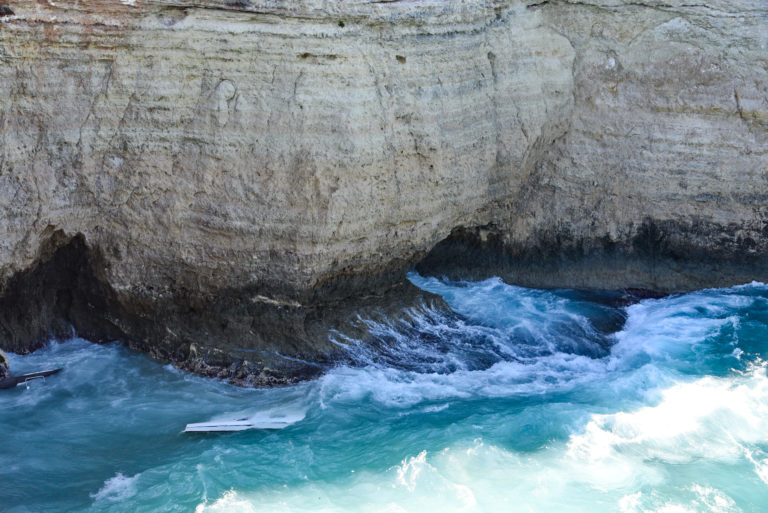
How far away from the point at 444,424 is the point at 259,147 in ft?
13.2

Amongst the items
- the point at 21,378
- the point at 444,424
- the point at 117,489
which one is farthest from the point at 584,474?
the point at 21,378

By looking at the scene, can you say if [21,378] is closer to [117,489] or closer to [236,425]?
[117,489]

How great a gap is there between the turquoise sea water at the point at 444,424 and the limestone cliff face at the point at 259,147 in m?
0.75

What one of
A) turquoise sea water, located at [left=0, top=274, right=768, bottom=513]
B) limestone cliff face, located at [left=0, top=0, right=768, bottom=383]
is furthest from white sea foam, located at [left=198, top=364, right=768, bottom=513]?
limestone cliff face, located at [left=0, top=0, right=768, bottom=383]

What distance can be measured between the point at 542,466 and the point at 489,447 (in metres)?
0.62

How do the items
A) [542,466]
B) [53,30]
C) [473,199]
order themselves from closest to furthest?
[542,466] < [53,30] < [473,199]

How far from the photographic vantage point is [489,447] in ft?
31.5

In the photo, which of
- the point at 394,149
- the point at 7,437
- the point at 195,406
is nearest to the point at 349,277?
the point at 394,149

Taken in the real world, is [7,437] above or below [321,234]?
below

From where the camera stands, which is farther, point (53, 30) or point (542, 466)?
point (53, 30)

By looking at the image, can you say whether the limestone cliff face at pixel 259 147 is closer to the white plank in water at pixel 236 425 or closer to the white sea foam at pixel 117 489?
the white plank in water at pixel 236 425

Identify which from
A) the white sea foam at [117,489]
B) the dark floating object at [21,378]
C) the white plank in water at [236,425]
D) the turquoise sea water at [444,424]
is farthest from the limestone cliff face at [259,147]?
the white sea foam at [117,489]

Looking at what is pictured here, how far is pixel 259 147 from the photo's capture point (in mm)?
10836

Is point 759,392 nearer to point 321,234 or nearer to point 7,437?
point 321,234
